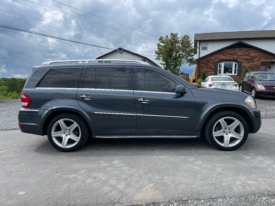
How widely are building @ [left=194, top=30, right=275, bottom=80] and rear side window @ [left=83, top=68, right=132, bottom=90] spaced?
81.8ft

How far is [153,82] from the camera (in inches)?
160

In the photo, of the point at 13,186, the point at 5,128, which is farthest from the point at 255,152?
the point at 5,128

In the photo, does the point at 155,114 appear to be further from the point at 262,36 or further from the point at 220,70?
the point at 262,36

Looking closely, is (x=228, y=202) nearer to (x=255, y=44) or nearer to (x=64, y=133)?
(x=64, y=133)

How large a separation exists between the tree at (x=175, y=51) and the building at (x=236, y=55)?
63.5 inches

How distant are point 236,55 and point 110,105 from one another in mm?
26722

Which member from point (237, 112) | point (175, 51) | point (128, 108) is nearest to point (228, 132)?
point (237, 112)

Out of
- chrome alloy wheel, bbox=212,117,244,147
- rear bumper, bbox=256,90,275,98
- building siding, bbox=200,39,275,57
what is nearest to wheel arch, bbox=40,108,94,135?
chrome alloy wheel, bbox=212,117,244,147

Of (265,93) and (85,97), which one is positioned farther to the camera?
(265,93)

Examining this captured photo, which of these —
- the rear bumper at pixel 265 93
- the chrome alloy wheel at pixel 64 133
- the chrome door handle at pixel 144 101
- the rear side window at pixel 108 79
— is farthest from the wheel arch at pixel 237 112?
the rear bumper at pixel 265 93

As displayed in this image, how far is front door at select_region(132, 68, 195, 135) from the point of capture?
3.92 metres

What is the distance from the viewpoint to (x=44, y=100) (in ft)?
13.2

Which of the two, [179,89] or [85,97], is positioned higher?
[179,89]

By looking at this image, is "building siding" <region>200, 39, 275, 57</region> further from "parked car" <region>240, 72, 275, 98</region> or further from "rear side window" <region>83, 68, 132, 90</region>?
"rear side window" <region>83, 68, 132, 90</region>
